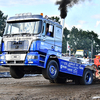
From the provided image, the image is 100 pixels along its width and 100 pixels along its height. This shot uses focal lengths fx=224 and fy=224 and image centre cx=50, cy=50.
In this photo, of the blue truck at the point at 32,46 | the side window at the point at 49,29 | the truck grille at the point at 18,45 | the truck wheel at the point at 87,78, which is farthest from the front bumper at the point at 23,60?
the truck wheel at the point at 87,78

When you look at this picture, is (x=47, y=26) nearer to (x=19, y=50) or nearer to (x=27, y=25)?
(x=27, y=25)

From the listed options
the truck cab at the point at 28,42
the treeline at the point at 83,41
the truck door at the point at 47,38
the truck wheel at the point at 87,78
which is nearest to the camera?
the truck cab at the point at 28,42

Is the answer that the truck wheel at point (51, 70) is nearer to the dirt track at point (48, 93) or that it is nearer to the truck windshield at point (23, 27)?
the dirt track at point (48, 93)

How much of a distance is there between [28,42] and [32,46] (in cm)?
25

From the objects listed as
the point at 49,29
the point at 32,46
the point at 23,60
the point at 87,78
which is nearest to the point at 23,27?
the point at 32,46

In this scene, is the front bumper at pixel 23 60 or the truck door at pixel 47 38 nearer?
the front bumper at pixel 23 60

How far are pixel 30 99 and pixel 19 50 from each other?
129 inches

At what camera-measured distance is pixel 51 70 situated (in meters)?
10.2

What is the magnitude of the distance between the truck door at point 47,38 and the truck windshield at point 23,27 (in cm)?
33

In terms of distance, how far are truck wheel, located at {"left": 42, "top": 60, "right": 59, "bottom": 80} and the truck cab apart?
276 millimetres

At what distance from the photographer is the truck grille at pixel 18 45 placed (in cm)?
969

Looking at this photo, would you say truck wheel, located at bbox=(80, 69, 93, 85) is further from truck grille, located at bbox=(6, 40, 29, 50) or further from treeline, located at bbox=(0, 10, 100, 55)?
treeline, located at bbox=(0, 10, 100, 55)

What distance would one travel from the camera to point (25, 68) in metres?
10.3

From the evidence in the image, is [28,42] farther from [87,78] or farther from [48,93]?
[87,78]
